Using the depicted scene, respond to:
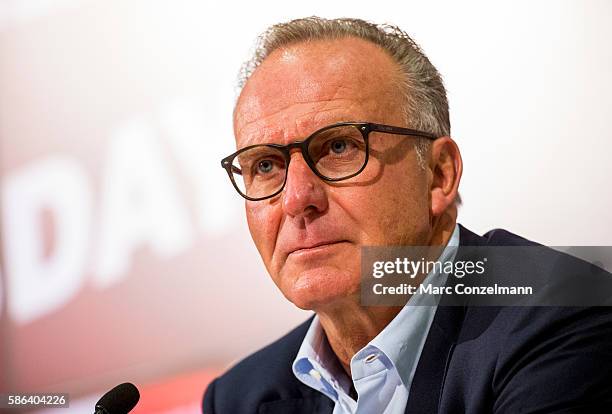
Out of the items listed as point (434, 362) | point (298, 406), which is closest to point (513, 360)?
point (434, 362)

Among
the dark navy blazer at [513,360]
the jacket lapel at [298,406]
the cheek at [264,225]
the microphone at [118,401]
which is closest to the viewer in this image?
the dark navy blazer at [513,360]

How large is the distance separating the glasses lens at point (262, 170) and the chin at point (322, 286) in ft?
0.85

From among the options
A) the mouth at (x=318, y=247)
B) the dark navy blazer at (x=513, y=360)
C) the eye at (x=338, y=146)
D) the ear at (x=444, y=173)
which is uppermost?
the eye at (x=338, y=146)

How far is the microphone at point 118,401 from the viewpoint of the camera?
5.77 ft

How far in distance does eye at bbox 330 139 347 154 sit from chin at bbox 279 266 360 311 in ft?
1.01

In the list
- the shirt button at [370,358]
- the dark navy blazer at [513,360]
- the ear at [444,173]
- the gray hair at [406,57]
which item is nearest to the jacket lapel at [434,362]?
the dark navy blazer at [513,360]

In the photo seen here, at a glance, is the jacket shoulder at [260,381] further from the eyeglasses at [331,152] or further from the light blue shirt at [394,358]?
the eyeglasses at [331,152]

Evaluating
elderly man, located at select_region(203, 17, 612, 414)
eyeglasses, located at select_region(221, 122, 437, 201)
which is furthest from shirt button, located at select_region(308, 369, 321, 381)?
eyeglasses, located at select_region(221, 122, 437, 201)

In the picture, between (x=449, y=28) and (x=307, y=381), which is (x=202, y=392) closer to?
(x=307, y=381)

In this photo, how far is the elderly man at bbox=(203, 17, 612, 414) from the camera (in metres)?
1.82

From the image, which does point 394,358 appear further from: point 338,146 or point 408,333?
point 338,146

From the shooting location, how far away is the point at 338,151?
1962 millimetres

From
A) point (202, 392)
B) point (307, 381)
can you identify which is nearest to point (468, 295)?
point (307, 381)

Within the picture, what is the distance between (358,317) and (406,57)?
74 cm
